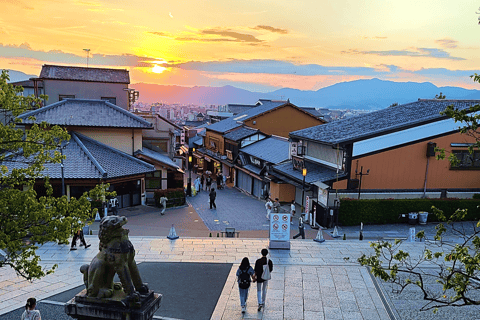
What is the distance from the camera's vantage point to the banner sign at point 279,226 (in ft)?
56.4

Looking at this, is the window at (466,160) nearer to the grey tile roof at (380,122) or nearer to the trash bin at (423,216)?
the grey tile roof at (380,122)

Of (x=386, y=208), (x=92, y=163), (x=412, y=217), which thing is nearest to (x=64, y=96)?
(x=92, y=163)

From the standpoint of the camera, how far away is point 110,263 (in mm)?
6578

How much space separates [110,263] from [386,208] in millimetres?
21273

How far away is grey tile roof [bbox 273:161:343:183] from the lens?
25805 millimetres

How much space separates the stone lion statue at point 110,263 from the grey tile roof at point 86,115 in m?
24.8

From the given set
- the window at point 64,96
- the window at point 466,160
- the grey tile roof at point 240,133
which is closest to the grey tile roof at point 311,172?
the window at point 466,160

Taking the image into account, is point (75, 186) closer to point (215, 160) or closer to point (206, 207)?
point (206, 207)

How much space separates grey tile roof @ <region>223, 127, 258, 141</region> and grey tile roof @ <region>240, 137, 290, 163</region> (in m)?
1.68

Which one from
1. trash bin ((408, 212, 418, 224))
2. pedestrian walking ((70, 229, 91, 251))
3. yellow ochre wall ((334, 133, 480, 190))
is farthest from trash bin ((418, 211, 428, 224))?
pedestrian walking ((70, 229, 91, 251))

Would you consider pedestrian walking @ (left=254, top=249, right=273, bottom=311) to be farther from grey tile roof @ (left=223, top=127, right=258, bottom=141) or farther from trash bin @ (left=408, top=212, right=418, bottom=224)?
grey tile roof @ (left=223, top=127, right=258, bottom=141)

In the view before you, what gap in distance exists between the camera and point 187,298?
12227mm

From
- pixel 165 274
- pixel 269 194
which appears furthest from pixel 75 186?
pixel 269 194

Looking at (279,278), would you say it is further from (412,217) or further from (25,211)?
(412,217)
